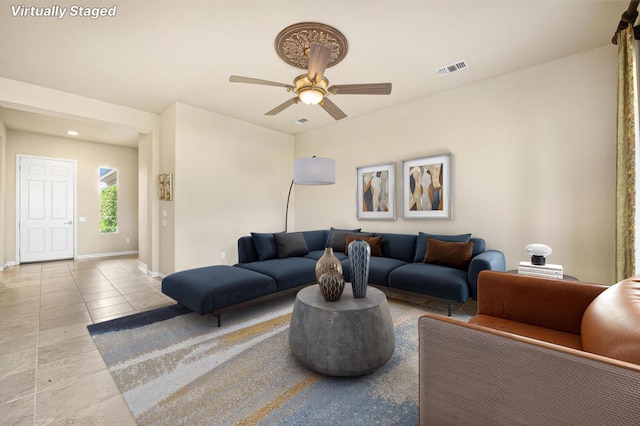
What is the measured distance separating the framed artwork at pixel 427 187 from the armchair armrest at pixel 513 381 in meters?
3.10

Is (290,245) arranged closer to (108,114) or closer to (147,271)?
(147,271)

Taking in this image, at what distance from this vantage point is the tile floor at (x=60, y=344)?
1.55 metres

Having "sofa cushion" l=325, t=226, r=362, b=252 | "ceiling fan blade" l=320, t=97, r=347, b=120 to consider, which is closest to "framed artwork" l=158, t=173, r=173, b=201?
"sofa cushion" l=325, t=226, r=362, b=252

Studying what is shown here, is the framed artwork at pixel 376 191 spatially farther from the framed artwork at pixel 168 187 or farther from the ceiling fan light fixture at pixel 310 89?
the framed artwork at pixel 168 187

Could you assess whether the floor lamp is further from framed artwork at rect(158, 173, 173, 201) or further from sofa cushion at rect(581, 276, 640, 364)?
sofa cushion at rect(581, 276, 640, 364)

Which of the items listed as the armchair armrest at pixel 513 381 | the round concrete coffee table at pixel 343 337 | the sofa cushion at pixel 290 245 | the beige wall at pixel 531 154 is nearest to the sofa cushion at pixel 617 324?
the armchair armrest at pixel 513 381

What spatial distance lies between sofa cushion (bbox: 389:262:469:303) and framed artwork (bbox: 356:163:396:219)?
53.6 inches

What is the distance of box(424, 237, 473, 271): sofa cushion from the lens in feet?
10.3

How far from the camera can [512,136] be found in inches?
131

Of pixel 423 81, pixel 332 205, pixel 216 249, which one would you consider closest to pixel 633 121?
pixel 423 81

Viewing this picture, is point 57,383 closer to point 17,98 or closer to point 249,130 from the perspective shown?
point 17,98

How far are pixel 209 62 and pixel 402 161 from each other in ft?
9.79

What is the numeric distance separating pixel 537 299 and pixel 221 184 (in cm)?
456

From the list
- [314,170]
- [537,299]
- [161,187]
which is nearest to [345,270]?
[314,170]
